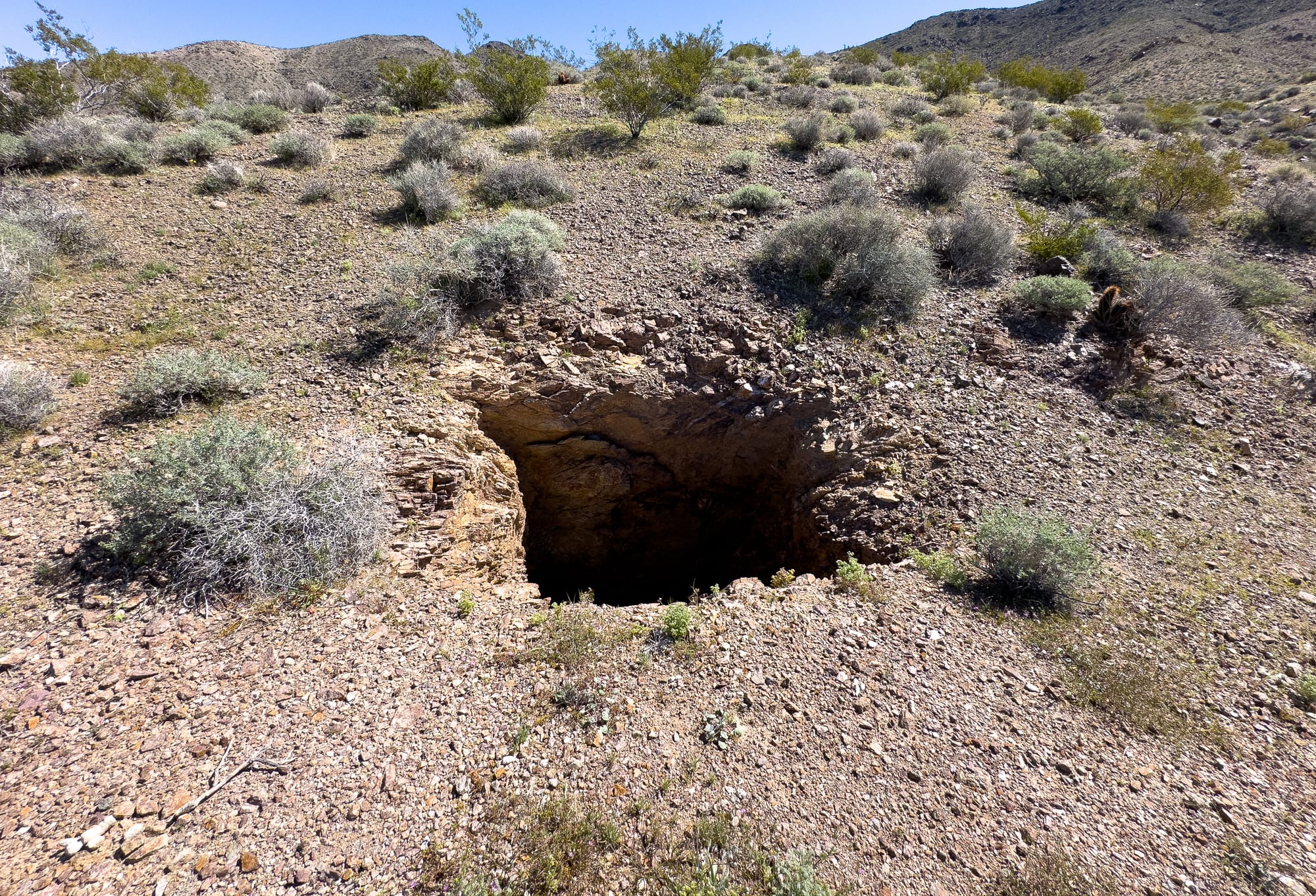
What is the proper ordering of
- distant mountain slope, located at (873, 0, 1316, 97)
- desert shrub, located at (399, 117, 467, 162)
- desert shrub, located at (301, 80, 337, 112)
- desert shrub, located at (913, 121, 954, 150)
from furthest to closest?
distant mountain slope, located at (873, 0, 1316, 97) → desert shrub, located at (301, 80, 337, 112) → desert shrub, located at (913, 121, 954, 150) → desert shrub, located at (399, 117, 467, 162)

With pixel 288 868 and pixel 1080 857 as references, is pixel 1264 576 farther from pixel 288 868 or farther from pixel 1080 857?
pixel 288 868

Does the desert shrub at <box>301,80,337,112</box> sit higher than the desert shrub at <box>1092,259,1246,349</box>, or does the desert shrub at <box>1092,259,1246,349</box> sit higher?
the desert shrub at <box>301,80,337,112</box>

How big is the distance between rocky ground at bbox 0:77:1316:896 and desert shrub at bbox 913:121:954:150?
557 cm

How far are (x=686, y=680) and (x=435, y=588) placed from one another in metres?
1.98

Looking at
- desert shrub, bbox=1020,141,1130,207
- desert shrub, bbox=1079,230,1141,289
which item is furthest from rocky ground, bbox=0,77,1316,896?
desert shrub, bbox=1020,141,1130,207

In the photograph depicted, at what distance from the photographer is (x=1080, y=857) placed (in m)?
2.42

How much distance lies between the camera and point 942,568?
3.88 meters

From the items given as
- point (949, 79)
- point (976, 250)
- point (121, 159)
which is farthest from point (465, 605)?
point (949, 79)

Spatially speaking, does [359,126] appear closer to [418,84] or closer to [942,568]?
[418,84]

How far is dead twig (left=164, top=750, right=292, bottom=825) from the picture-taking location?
7.72 ft

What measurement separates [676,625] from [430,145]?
9397mm

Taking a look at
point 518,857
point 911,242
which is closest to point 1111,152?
point 911,242

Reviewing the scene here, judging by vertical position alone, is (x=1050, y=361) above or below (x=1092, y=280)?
below

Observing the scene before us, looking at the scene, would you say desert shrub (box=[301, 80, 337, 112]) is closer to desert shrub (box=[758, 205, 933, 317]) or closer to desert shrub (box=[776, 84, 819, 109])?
desert shrub (box=[776, 84, 819, 109])
